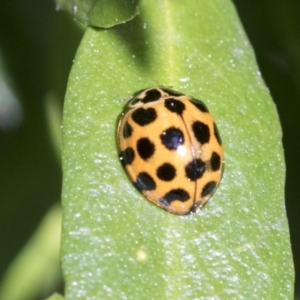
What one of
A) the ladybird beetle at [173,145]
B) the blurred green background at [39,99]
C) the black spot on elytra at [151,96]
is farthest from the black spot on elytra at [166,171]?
the blurred green background at [39,99]

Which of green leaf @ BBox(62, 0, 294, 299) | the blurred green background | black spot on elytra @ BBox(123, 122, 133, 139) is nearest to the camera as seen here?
green leaf @ BBox(62, 0, 294, 299)

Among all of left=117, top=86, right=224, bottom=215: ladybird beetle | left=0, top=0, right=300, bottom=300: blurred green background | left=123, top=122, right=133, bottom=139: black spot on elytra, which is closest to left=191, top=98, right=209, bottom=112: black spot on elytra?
left=117, top=86, right=224, bottom=215: ladybird beetle

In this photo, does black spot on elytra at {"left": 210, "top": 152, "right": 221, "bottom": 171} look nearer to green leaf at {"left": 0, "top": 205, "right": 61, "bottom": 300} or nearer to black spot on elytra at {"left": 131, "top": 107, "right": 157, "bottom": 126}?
black spot on elytra at {"left": 131, "top": 107, "right": 157, "bottom": 126}

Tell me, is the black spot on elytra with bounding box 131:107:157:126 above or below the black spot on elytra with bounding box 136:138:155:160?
above

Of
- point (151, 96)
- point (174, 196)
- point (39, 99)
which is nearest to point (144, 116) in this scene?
point (151, 96)

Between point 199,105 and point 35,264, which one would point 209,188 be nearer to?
point 199,105

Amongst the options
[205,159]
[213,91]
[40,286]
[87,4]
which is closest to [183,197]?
[205,159]
